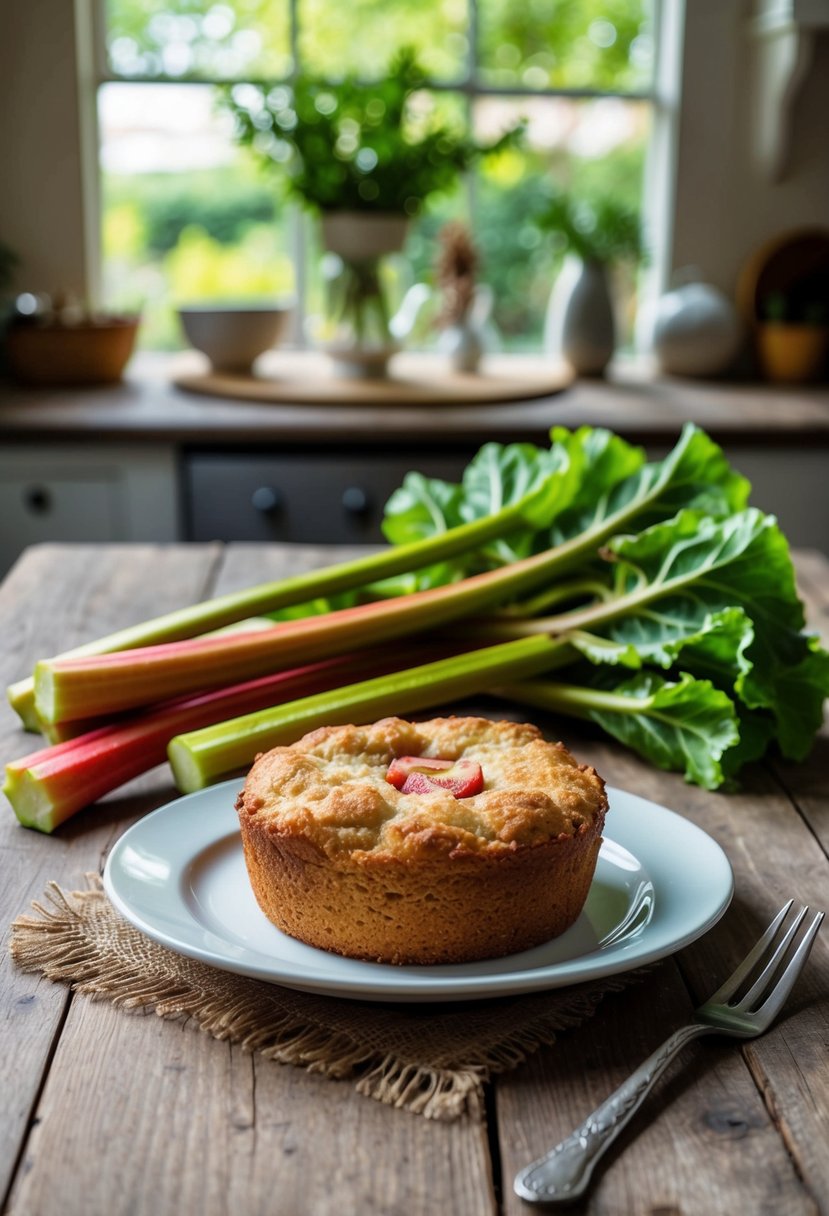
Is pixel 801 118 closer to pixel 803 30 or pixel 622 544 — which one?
pixel 803 30

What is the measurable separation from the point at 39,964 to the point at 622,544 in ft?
2.06

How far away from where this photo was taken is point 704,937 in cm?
83

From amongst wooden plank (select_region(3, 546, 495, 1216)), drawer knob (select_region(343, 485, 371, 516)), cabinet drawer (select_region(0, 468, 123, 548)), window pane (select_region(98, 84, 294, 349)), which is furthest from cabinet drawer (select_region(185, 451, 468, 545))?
wooden plank (select_region(3, 546, 495, 1216))

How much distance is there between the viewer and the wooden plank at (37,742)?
69 centimetres

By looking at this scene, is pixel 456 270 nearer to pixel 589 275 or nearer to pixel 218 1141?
pixel 589 275

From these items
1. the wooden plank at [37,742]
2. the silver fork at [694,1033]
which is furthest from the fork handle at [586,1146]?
the wooden plank at [37,742]

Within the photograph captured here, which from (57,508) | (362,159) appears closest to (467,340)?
(362,159)

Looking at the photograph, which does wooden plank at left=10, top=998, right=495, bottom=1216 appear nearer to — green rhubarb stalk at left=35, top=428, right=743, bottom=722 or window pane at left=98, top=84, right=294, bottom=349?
green rhubarb stalk at left=35, top=428, right=743, bottom=722

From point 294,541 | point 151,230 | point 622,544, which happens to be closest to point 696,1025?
point 622,544

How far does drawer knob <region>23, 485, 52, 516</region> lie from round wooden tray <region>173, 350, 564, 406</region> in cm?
46

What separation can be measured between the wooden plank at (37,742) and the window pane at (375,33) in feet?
6.73

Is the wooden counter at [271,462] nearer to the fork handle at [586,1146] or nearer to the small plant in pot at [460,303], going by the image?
the small plant in pot at [460,303]

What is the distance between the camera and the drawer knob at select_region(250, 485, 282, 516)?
2.58 m

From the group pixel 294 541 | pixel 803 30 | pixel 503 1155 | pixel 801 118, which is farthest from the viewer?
pixel 801 118
